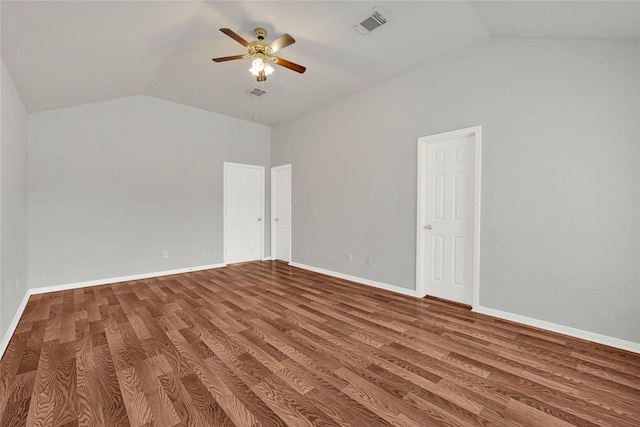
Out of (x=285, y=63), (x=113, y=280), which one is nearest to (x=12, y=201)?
(x=113, y=280)

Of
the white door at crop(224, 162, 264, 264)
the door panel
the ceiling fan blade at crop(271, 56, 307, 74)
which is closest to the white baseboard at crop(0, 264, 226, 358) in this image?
the white door at crop(224, 162, 264, 264)

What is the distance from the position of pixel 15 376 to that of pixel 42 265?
278cm

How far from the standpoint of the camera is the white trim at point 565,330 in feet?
7.98

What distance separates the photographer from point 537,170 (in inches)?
114

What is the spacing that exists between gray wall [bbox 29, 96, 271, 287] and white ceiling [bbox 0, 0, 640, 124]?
499 mm

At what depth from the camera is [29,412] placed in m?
1.66

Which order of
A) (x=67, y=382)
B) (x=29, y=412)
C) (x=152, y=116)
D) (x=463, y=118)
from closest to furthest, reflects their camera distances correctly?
1. (x=29, y=412)
2. (x=67, y=382)
3. (x=463, y=118)
4. (x=152, y=116)

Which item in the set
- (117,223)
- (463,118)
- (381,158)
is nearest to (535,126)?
(463,118)

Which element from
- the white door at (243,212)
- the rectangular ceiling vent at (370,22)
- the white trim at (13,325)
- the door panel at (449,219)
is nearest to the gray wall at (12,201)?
the white trim at (13,325)

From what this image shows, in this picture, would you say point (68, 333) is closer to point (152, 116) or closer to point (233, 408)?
point (233, 408)

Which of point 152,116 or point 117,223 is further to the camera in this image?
point 152,116

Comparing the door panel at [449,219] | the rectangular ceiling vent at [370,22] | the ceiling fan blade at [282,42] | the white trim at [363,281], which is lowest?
the white trim at [363,281]

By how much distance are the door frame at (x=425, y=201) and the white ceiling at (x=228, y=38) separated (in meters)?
1.05

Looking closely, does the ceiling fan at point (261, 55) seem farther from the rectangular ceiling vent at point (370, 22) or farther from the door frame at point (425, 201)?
the door frame at point (425, 201)
